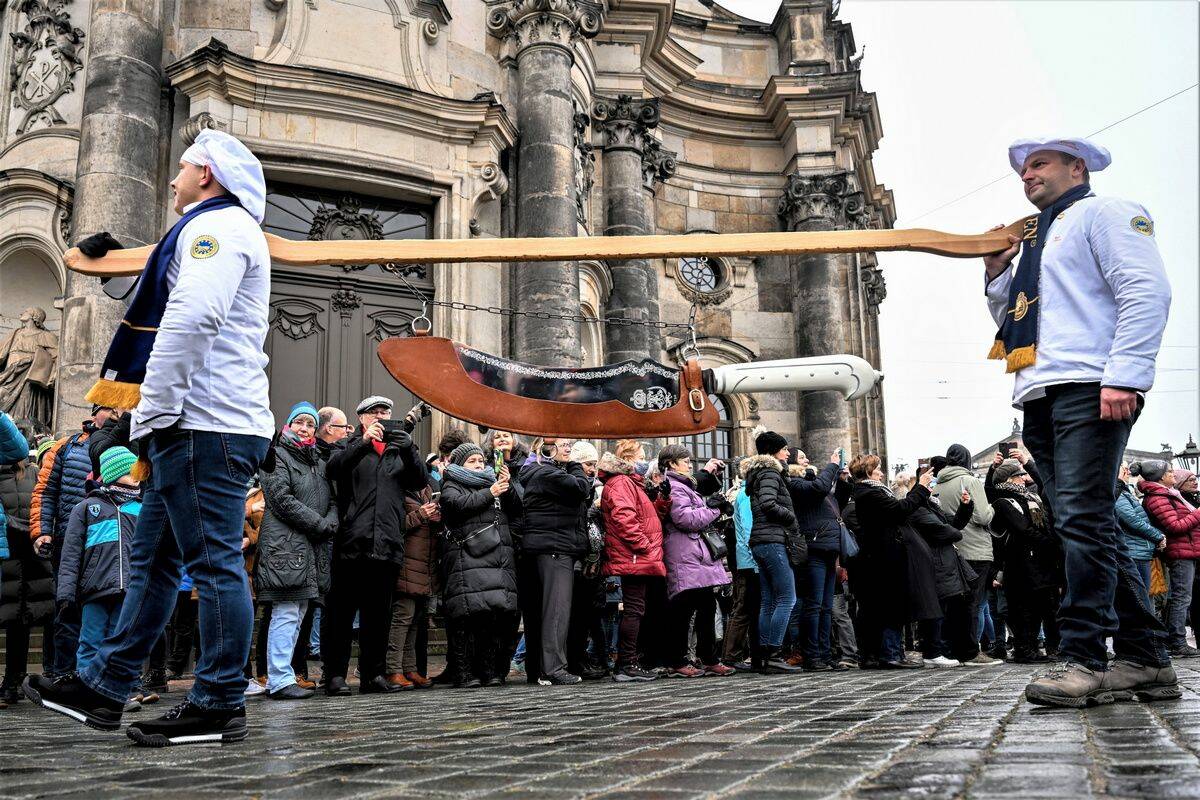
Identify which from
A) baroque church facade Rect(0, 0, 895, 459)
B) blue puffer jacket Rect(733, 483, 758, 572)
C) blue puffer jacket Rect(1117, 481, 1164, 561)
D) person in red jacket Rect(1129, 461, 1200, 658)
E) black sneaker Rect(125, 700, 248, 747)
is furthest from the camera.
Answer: baroque church facade Rect(0, 0, 895, 459)

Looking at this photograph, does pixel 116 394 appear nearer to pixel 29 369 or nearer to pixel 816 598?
pixel 816 598

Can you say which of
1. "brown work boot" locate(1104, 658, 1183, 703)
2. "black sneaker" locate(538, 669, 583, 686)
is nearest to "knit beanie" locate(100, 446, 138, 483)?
"black sneaker" locate(538, 669, 583, 686)

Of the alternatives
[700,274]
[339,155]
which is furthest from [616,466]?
[700,274]

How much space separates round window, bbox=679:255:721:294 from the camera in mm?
23656

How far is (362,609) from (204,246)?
3.93 metres

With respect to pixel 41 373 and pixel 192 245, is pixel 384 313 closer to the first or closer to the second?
pixel 41 373

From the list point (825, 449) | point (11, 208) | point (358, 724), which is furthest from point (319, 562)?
point (825, 449)

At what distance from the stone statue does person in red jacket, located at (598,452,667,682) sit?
806 cm

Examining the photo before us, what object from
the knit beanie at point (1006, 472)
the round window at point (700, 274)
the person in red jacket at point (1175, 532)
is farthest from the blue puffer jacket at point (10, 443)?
the round window at point (700, 274)

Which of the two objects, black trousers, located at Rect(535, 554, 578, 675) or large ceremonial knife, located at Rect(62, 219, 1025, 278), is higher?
large ceremonial knife, located at Rect(62, 219, 1025, 278)

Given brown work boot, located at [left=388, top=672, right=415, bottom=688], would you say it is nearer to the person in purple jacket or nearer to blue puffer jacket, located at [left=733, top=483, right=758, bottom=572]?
the person in purple jacket

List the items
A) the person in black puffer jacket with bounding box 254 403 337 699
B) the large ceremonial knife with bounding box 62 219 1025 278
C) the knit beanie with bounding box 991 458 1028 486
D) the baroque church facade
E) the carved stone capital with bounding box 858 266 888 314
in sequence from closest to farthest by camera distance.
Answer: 1. the large ceremonial knife with bounding box 62 219 1025 278
2. the person in black puffer jacket with bounding box 254 403 337 699
3. the knit beanie with bounding box 991 458 1028 486
4. the baroque church facade
5. the carved stone capital with bounding box 858 266 888 314

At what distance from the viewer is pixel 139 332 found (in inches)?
167

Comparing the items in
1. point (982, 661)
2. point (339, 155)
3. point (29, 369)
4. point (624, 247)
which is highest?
point (339, 155)
